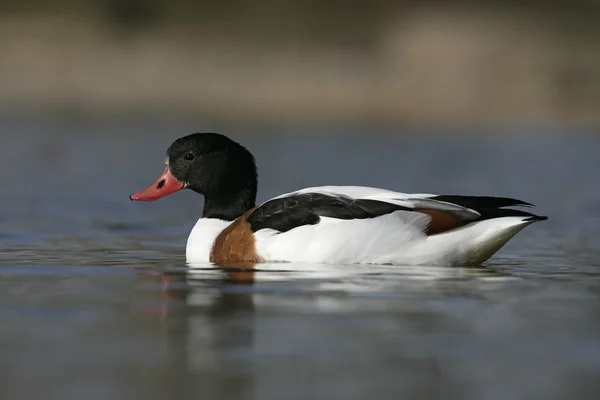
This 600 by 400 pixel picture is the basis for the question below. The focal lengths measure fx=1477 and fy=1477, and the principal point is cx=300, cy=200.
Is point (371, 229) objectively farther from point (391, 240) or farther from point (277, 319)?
point (277, 319)

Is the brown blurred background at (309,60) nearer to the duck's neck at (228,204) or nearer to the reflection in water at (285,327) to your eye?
the duck's neck at (228,204)

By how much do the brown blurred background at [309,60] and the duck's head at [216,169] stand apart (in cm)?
1592

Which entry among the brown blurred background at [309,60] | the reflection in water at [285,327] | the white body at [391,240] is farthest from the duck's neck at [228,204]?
the brown blurred background at [309,60]

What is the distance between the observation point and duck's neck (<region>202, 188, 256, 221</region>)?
9.40 m

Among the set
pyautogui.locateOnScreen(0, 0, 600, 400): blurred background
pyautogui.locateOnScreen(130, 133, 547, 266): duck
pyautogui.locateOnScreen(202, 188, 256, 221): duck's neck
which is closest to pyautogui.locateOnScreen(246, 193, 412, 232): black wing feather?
pyautogui.locateOnScreen(130, 133, 547, 266): duck

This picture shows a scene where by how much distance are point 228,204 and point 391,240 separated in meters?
1.48

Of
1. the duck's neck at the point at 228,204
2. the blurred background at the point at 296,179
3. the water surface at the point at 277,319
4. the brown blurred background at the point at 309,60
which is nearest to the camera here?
the water surface at the point at 277,319

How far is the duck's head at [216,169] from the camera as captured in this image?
9414 mm

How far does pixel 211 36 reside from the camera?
30.4 m

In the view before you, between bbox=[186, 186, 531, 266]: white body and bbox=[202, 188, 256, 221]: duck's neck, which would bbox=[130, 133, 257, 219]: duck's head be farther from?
bbox=[186, 186, 531, 266]: white body

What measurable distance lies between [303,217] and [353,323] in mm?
2395

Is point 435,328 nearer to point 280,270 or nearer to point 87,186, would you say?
point 280,270

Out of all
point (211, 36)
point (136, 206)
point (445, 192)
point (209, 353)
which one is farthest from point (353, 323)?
point (211, 36)

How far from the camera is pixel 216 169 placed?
941cm
